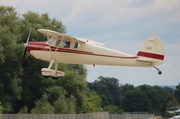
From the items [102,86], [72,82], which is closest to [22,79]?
[72,82]

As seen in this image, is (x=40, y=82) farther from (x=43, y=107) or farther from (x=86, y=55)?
(x=86, y=55)

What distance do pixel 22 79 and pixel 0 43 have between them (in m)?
7.01

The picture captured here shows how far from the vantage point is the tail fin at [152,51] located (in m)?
35.0

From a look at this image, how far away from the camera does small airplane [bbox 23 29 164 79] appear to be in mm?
35250

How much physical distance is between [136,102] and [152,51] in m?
94.0

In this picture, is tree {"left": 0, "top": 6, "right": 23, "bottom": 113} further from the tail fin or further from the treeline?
the tail fin

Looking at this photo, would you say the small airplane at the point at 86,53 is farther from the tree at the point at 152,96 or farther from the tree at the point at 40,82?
the tree at the point at 152,96

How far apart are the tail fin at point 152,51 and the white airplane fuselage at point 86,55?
33 centimetres

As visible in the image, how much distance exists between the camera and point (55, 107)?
62.2m

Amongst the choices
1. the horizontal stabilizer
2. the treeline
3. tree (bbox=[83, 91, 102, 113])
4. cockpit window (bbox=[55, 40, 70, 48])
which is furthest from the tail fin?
tree (bbox=[83, 91, 102, 113])

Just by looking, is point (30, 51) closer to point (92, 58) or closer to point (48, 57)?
point (48, 57)

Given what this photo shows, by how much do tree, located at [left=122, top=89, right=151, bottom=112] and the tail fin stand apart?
8806cm

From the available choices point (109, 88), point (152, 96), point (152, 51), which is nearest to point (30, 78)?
point (152, 51)

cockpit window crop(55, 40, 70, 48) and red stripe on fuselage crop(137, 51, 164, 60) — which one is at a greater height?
cockpit window crop(55, 40, 70, 48)
